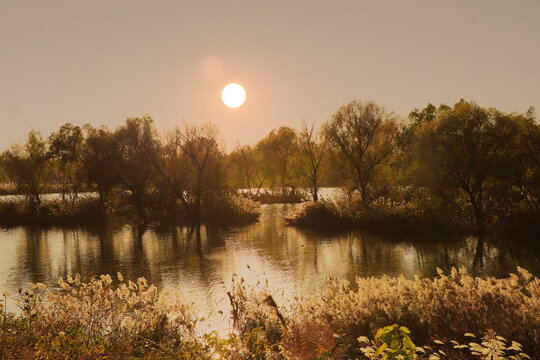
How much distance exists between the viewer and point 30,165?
5859 centimetres

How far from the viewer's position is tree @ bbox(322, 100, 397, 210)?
47.1 metres

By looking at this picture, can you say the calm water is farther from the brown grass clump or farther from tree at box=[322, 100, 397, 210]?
tree at box=[322, 100, 397, 210]

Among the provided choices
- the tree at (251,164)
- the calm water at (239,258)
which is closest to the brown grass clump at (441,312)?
the calm water at (239,258)

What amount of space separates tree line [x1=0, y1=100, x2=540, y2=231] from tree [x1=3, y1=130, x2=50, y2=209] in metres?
0.15

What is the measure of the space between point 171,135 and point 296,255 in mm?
31214

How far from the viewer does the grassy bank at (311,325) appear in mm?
8008

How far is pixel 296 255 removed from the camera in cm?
2573

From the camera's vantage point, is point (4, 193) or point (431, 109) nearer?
point (431, 109)

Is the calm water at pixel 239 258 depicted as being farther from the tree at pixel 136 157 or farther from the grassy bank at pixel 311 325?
the tree at pixel 136 157

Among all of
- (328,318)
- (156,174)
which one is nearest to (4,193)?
(156,174)

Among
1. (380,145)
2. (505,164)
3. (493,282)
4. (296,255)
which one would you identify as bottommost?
(296,255)

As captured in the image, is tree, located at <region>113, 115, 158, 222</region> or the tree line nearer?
the tree line

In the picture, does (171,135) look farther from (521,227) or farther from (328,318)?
(328,318)

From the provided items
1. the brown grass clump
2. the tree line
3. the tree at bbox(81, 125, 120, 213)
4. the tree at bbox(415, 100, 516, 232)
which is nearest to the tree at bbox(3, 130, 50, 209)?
the tree line
